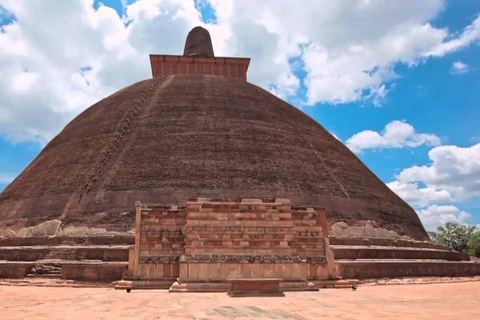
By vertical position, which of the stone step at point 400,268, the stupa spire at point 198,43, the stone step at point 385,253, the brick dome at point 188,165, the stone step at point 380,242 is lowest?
the stone step at point 400,268

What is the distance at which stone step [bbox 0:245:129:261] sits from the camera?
12.9 meters

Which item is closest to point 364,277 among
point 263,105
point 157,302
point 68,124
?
point 157,302

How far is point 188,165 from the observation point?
16.0 m

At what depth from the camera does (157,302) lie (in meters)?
7.68

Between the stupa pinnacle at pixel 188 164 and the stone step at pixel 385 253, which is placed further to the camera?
the stupa pinnacle at pixel 188 164

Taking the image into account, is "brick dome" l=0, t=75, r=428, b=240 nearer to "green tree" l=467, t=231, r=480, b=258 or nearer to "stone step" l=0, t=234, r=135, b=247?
"stone step" l=0, t=234, r=135, b=247

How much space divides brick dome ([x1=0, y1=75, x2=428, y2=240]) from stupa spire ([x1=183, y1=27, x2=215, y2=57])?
7.18m

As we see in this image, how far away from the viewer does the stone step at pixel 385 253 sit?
13680mm

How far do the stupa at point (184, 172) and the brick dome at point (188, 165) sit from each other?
0.14 ft

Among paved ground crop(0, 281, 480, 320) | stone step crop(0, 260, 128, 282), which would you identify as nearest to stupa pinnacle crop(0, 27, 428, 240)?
stone step crop(0, 260, 128, 282)

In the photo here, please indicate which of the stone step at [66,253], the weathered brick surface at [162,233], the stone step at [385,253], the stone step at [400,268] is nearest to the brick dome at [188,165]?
the stone step at [66,253]

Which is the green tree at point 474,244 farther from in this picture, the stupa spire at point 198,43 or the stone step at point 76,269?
the stone step at point 76,269

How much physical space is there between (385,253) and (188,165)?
24.3ft

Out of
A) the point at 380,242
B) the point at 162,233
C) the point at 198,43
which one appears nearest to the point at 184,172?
the point at 162,233
